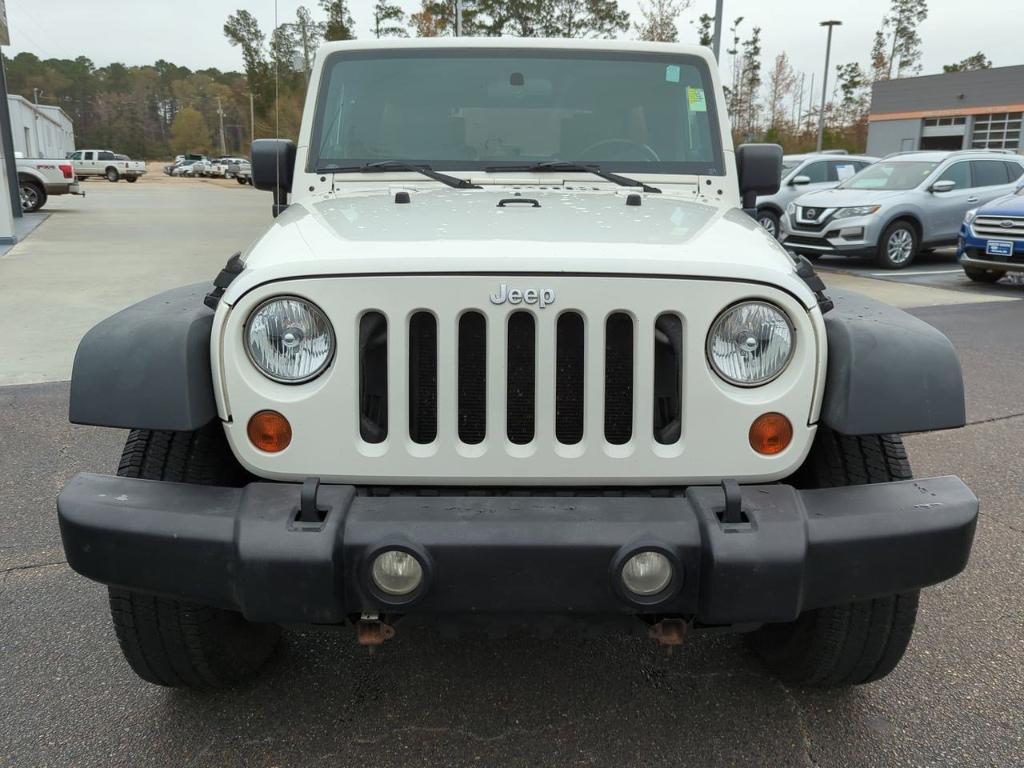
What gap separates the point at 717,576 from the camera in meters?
1.79

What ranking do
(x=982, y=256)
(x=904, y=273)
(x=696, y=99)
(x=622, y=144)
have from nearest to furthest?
(x=622, y=144), (x=696, y=99), (x=982, y=256), (x=904, y=273)

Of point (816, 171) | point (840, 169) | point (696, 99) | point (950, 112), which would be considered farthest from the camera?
point (950, 112)

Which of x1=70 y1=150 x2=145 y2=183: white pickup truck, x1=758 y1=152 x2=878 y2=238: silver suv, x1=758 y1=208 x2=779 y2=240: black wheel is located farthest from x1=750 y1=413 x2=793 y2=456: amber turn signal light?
x1=70 y1=150 x2=145 y2=183: white pickup truck

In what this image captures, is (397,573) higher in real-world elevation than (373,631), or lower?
higher

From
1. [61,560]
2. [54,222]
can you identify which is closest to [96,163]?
[54,222]

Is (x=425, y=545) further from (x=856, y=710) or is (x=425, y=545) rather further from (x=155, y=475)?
(x=856, y=710)

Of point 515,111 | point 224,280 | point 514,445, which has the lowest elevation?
point 514,445

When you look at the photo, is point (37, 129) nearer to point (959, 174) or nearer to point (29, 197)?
point (29, 197)

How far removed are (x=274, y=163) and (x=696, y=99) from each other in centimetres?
168

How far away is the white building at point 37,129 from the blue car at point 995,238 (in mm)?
21936

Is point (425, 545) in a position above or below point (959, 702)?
above

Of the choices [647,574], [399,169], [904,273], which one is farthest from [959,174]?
[647,574]

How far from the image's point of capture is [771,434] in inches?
79.1

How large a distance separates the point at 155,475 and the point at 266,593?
499mm
